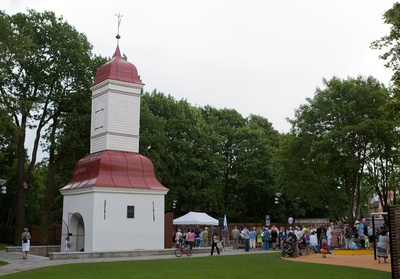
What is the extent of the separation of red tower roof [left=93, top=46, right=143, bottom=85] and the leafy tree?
45.1 ft

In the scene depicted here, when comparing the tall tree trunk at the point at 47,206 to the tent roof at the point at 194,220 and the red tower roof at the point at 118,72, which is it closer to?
the red tower roof at the point at 118,72

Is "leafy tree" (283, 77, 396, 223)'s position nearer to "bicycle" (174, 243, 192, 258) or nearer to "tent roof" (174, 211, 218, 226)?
"tent roof" (174, 211, 218, 226)

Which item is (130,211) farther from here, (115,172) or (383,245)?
(383,245)

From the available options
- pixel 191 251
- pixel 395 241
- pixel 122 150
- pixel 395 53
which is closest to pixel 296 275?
pixel 395 241

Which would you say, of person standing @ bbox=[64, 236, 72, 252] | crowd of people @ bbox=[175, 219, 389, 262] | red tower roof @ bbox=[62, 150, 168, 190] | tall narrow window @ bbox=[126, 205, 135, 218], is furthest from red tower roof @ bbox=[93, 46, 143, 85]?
crowd of people @ bbox=[175, 219, 389, 262]

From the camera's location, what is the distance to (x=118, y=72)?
35.2 meters

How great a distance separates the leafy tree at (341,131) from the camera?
1458 inches

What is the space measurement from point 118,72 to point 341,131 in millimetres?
16134

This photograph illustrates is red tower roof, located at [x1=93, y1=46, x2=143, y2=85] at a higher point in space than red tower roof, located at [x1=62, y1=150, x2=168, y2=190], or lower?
higher

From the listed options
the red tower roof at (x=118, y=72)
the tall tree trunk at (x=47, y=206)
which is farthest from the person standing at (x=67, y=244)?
the red tower roof at (x=118, y=72)

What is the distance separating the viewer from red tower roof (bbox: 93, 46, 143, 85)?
3506cm

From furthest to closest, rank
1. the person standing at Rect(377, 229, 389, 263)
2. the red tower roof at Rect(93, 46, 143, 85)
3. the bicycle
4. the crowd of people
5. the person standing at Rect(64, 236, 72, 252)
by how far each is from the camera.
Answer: the red tower roof at Rect(93, 46, 143, 85)
the person standing at Rect(64, 236, 72, 252)
the bicycle
the crowd of people
the person standing at Rect(377, 229, 389, 263)

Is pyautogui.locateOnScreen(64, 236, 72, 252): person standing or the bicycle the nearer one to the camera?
the bicycle

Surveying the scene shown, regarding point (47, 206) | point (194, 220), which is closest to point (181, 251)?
point (194, 220)
